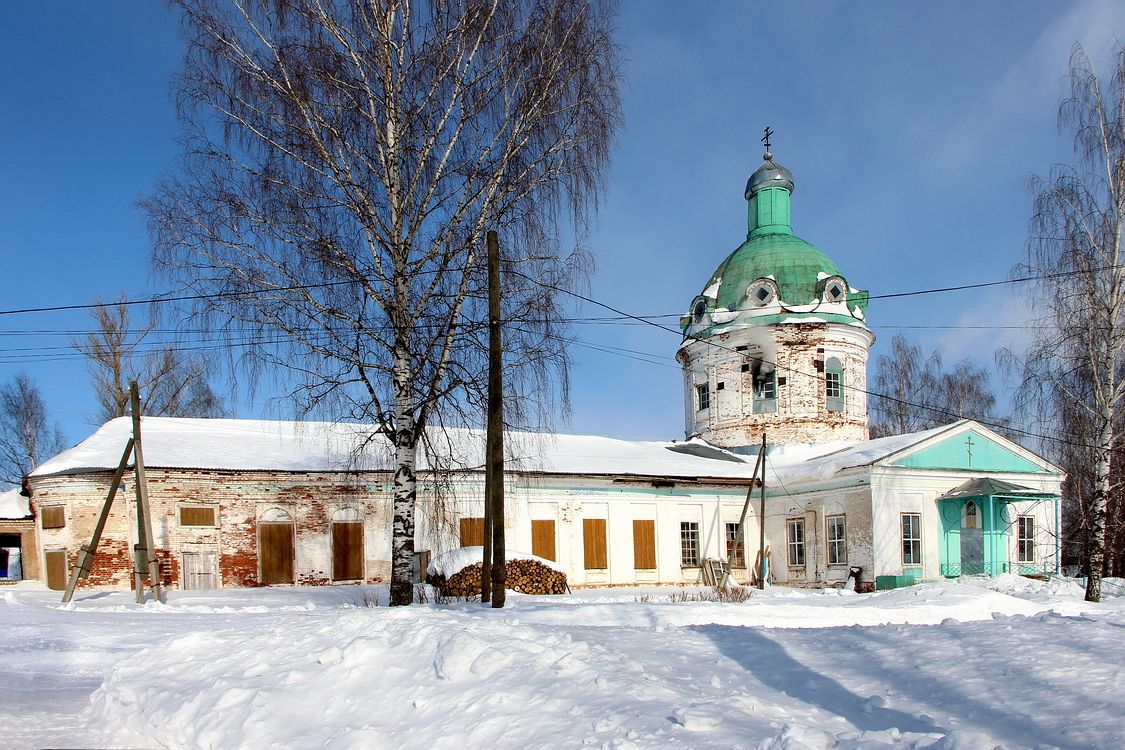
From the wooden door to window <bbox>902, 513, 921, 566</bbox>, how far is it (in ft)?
57.3

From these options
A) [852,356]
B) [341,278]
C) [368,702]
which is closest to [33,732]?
[368,702]

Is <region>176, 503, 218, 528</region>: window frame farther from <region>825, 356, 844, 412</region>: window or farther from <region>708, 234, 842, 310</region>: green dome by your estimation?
<region>825, 356, 844, 412</region>: window

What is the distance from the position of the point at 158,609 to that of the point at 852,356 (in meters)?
22.9

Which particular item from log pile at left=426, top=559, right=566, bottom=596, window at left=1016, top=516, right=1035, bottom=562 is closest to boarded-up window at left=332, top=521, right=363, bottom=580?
log pile at left=426, top=559, right=566, bottom=596

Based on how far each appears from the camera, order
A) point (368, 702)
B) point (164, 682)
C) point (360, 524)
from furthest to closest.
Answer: point (360, 524), point (164, 682), point (368, 702)

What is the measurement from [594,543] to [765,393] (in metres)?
9.23

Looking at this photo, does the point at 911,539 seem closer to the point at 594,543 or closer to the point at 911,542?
the point at 911,542

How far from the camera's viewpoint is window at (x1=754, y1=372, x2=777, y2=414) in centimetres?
2955

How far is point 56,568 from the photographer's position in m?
19.8

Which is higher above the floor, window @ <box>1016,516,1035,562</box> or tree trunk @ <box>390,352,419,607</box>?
tree trunk @ <box>390,352,419,607</box>

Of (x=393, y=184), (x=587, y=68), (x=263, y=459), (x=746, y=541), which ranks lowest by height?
(x=746, y=541)

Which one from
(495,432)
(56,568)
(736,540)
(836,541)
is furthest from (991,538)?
(56,568)

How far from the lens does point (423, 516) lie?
22016 mm

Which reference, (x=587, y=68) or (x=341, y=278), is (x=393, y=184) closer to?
(x=341, y=278)
